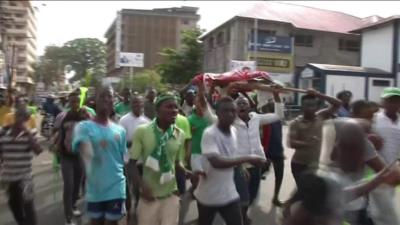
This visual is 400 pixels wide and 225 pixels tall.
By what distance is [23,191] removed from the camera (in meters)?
5.59

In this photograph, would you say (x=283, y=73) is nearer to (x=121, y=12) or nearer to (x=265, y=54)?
(x=265, y=54)

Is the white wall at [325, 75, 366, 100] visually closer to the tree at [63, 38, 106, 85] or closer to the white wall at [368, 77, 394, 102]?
the white wall at [368, 77, 394, 102]

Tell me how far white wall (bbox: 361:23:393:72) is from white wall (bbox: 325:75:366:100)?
1877 mm

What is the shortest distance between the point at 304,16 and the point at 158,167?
39776mm

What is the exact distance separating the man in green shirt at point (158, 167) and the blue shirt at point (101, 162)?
0.16 m

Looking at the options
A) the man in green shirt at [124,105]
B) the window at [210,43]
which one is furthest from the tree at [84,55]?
the man in green shirt at [124,105]

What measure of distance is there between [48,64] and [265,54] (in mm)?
46914

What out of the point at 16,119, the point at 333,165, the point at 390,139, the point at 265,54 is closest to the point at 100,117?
the point at 16,119

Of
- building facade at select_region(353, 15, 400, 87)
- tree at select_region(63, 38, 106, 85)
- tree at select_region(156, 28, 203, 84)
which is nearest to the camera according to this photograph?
building facade at select_region(353, 15, 400, 87)

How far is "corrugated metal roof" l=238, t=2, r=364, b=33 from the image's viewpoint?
39756mm

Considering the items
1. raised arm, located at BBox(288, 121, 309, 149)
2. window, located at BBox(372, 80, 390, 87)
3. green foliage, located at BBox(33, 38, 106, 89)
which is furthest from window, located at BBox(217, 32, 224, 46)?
green foliage, located at BBox(33, 38, 106, 89)

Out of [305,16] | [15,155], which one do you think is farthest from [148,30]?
[15,155]

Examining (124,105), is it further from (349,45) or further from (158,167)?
(349,45)

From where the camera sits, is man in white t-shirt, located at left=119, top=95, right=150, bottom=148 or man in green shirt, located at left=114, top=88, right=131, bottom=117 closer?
man in white t-shirt, located at left=119, top=95, right=150, bottom=148
